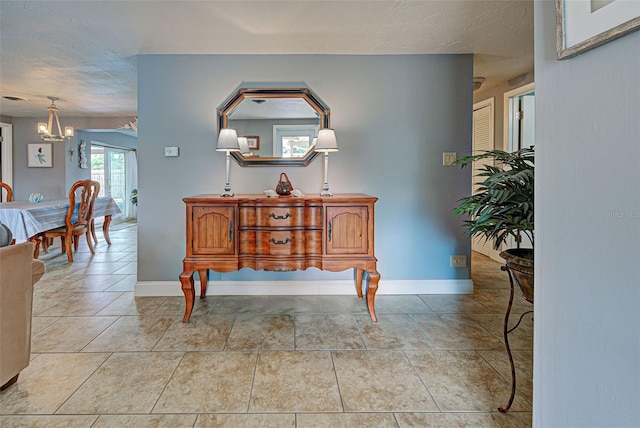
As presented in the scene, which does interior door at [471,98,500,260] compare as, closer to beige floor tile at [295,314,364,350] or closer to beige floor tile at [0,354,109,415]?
beige floor tile at [295,314,364,350]

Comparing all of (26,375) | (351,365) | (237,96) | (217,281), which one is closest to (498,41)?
(237,96)

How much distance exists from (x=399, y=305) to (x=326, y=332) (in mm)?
806

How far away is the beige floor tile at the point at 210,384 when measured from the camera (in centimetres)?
144

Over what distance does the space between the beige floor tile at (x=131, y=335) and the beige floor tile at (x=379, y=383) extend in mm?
1222

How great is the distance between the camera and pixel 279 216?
7.80 ft

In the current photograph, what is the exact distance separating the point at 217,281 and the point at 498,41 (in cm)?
319

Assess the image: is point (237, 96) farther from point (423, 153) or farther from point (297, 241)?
point (423, 153)

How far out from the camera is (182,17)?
2.22 metres

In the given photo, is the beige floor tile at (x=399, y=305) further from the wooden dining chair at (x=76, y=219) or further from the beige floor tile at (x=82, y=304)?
the wooden dining chair at (x=76, y=219)

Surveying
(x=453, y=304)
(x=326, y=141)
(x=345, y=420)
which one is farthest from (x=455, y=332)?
(x=326, y=141)

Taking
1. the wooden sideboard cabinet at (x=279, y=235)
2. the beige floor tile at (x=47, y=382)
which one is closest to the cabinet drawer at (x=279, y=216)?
the wooden sideboard cabinet at (x=279, y=235)

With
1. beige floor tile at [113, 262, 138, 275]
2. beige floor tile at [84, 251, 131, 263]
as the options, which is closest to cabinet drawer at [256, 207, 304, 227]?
beige floor tile at [113, 262, 138, 275]

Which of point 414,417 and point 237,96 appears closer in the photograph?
point 414,417

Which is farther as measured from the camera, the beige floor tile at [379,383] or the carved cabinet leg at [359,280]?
the carved cabinet leg at [359,280]
